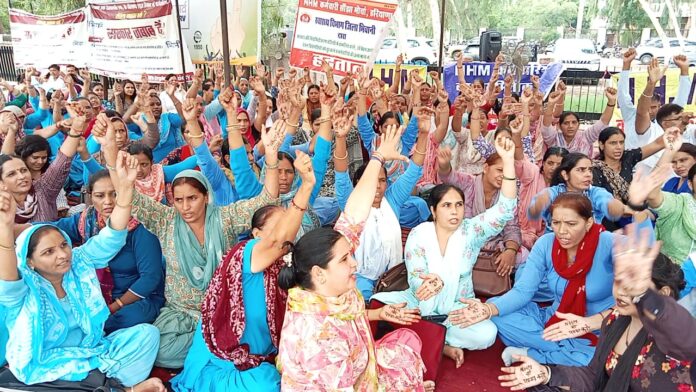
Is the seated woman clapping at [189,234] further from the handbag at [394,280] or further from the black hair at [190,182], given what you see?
the handbag at [394,280]

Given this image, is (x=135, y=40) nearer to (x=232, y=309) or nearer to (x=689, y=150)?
(x=232, y=309)

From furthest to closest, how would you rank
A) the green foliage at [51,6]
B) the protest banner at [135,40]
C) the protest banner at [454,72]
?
the green foliage at [51,6], the protest banner at [454,72], the protest banner at [135,40]

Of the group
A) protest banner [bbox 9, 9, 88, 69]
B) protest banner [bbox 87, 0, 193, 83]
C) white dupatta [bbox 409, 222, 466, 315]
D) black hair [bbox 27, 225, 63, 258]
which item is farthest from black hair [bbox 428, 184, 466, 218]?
protest banner [bbox 9, 9, 88, 69]

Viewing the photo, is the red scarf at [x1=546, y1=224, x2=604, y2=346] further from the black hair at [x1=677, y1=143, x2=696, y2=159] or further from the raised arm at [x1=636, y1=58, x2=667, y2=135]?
the raised arm at [x1=636, y1=58, x2=667, y2=135]

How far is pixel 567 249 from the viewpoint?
2604 millimetres

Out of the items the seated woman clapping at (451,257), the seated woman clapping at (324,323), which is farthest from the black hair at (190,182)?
the seated woman clapping at (451,257)

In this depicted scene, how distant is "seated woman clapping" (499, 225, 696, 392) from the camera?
53.6 inches

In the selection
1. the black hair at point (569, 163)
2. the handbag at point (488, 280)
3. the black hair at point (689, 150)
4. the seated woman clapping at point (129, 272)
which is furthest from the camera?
the black hair at point (689, 150)

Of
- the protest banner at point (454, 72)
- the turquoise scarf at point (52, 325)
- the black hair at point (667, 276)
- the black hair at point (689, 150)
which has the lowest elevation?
the turquoise scarf at point (52, 325)

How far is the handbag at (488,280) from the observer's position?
3.20 m

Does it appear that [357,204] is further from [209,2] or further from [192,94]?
[209,2]

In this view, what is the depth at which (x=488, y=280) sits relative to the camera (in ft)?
10.6

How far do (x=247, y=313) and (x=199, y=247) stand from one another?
0.58m

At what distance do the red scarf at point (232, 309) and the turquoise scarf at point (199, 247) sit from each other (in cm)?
46
